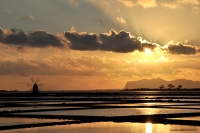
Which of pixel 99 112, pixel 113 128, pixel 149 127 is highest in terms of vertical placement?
pixel 99 112

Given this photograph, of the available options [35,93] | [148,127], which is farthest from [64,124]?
[35,93]

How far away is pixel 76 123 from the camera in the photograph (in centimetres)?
3297

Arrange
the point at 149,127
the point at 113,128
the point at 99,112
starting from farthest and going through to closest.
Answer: the point at 99,112 → the point at 149,127 → the point at 113,128

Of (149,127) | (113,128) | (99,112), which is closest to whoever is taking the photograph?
(113,128)

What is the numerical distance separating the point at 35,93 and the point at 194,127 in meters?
128

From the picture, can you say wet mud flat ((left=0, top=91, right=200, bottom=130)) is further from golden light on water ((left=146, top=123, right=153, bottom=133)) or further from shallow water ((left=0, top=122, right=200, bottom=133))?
golden light on water ((left=146, top=123, right=153, bottom=133))

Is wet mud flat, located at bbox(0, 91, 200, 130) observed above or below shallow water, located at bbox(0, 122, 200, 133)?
above

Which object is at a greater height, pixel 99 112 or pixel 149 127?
pixel 99 112

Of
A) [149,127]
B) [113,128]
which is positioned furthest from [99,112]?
[113,128]

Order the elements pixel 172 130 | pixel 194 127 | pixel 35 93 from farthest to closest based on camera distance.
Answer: pixel 35 93
pixel 194 127
pixel 172 130

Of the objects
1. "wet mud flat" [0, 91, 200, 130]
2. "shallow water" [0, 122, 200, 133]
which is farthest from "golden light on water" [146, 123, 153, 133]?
"wet mud flat" [0, 91, 200, 130]

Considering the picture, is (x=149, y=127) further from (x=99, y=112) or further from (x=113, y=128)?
(x=99, y=112)

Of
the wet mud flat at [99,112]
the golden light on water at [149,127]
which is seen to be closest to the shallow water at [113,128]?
the golden light on water at [149,127]

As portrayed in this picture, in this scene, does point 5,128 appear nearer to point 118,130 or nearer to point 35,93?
point 118,130
